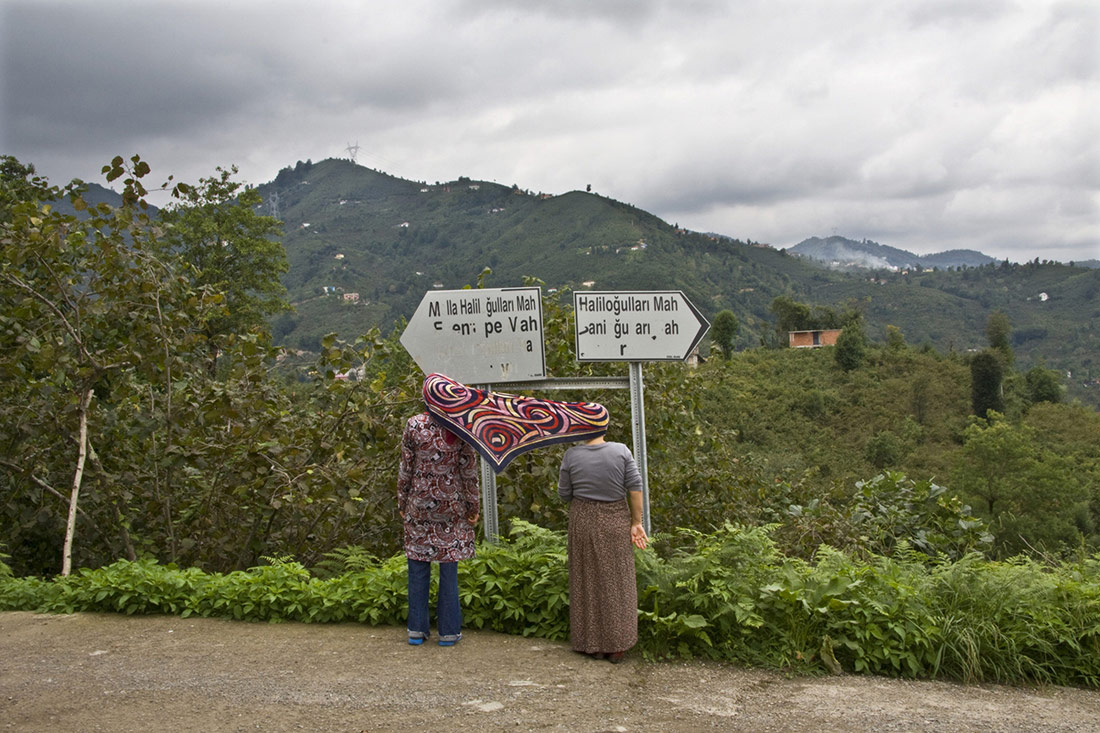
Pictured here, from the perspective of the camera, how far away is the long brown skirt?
482cm

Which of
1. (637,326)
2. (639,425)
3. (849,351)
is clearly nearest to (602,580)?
(639,425)

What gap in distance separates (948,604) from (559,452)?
3295 mm

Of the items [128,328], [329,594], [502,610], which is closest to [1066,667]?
[502,610]

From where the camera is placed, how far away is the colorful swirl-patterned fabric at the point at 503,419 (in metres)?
4.97

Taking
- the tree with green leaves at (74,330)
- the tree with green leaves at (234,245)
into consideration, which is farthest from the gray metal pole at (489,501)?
the tree with green leaves at (234,245)

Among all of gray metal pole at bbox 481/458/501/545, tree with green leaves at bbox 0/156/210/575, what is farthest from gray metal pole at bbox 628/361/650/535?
tree with green leaves at bbox 0/156/210/575

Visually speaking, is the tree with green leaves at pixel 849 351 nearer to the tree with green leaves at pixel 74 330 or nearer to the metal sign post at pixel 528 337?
the metal sign post at pixel 528 337

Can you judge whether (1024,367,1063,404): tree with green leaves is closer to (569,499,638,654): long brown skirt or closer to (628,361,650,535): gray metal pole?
(628,361,650,535): gray metal pole

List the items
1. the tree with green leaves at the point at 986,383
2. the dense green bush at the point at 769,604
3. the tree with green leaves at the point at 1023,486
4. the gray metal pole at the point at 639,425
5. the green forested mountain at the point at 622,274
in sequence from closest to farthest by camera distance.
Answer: the dense green bush at the point at 769,604, the gray metal pole at the point at 639,425, the tree with green leaves at the point at 1023,486, the tree with green leaves at the point at 986,383, the green forested mountain at the point at 622,274

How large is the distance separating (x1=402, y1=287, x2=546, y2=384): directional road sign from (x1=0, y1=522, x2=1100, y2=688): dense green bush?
1.16 m

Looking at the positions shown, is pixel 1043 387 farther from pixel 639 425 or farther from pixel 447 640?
pixel 447 640

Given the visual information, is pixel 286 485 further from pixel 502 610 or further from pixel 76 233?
pixel 76 233

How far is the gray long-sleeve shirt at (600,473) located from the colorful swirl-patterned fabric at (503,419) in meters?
0.12

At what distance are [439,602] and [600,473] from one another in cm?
124
